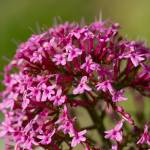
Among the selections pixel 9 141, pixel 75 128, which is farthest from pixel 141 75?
pixel 9 141

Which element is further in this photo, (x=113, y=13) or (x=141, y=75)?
(x=113, y=13)

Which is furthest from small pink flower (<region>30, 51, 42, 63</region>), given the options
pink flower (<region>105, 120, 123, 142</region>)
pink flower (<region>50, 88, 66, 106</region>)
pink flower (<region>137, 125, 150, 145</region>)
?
pink flower (<region>137, 125, 150, 145</region>)

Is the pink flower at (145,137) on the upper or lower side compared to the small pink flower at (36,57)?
lower

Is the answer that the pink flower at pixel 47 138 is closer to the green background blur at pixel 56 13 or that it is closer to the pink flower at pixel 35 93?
the pink flower at pixel 35 93

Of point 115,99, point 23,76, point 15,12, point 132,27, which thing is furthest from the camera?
point 15,12

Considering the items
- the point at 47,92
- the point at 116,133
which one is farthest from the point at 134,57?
the point at 47,92

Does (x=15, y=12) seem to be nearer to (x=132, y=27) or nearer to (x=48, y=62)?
Result: (x=132, y=27)

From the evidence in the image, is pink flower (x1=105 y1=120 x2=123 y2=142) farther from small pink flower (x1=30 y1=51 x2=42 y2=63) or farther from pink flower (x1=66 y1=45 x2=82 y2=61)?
small pink flower (x1=30 y1=51 x2=42 y2=63)

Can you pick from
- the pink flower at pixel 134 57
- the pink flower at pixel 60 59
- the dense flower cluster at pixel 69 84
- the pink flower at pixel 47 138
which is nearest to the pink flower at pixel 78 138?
the dense flower cluster at pixel 69 84
